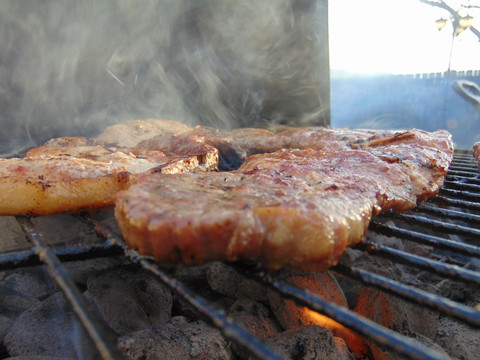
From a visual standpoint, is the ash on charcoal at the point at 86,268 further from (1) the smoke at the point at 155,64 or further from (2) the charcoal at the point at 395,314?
(1) the smoke at the point at 155,64

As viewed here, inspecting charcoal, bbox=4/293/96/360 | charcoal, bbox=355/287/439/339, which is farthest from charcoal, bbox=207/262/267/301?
charcoal, bbox=4/293/96/360

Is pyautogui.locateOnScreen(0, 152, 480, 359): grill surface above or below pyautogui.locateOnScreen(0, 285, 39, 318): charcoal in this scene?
above

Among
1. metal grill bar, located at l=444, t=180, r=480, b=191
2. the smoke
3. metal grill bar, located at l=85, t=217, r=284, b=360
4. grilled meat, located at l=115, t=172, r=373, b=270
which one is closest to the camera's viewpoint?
metal grill bar, located at l=85, t=217, r=284, b=360

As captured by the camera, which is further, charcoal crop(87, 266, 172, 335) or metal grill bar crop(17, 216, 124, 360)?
charcoal crop(87, 266, 172, 335)

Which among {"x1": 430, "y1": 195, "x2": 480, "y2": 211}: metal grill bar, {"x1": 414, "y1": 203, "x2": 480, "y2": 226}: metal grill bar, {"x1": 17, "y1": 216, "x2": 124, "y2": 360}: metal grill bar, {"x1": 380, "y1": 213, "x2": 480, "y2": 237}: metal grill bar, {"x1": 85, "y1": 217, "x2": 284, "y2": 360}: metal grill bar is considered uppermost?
{"x1": 17, "y1": 216, "x2": 124, "y2": 360}: metal grill bar

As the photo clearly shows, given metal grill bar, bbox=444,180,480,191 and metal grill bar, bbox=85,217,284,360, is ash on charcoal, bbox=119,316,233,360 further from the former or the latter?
metal grill bar, bbox=444,180,480,191

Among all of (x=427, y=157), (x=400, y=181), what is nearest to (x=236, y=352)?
(x=400, y=181)

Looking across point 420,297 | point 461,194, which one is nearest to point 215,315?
point 420,297
